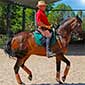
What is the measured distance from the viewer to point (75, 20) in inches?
372

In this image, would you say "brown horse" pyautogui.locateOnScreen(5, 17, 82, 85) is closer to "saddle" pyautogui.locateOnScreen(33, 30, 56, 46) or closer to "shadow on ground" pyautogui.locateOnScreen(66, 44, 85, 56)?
"saddle" pyautogui.locateOnScreen(33, 30, 56, 46)

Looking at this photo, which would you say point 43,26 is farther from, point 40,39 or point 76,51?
point 76,51

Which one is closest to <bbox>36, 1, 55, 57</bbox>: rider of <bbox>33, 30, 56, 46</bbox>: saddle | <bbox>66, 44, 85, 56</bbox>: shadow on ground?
<bbox>33, 30, 56, 46</bbox>: saddle

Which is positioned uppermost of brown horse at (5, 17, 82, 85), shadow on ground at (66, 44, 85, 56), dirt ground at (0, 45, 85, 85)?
brown horse at (5, 17, 82, 85)

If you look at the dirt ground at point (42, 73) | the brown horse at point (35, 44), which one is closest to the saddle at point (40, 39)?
the brown horse at point (35, 44)

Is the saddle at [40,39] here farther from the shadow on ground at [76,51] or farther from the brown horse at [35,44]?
the shadow on ground at [76,51]

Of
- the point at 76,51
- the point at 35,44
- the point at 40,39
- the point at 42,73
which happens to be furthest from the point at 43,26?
the point at 76,51

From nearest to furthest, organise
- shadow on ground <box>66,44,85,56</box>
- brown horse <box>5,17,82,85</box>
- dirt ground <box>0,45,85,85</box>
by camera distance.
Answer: brown horse <box>5,17,82,85</box> → dirt ground <box>0,45,85,85</box> → shadow on ground <box>66,44,85,56</box>

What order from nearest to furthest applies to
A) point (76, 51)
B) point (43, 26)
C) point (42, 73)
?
point (43, 26)
point (42, 73)
point (76, 51)

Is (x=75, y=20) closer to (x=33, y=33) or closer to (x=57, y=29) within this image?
(x=57, y=29)

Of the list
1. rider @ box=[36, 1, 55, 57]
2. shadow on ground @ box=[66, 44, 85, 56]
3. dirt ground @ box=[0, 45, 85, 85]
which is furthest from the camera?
shadow on ground @ box=[66, 44, 85, 56]

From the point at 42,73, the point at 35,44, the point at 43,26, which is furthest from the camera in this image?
the point at 42,73

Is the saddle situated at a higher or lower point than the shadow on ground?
higher

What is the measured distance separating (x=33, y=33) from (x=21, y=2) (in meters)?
13.5
